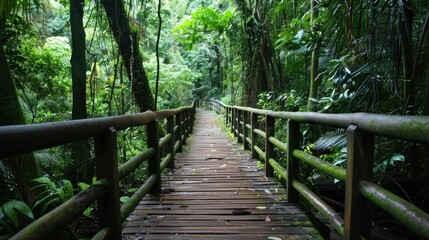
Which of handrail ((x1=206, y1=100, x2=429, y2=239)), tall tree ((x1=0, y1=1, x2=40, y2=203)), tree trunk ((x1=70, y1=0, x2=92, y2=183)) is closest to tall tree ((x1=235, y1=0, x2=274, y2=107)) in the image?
tree trunk ((x1=70, y1=0, x2=92, y2=183))

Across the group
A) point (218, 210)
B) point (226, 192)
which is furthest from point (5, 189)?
point (226, 192)

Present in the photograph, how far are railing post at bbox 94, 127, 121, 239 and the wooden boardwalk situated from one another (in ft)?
1.78

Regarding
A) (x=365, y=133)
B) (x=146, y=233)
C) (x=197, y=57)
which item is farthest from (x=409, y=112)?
(x=197, y=57)

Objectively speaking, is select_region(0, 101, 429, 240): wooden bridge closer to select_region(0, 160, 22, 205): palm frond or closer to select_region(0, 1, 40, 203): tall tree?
select_region(0, 160, 22, 205): palm frond

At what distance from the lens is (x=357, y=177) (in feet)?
5.78

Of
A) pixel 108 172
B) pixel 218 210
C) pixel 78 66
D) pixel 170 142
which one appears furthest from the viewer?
pixel 170 142

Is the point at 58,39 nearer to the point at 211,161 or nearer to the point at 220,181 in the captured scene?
the point at 211,161

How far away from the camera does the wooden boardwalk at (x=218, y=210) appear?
262 cm

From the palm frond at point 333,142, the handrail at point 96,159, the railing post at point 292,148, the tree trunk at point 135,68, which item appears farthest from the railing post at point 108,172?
the tree trunk at point 135,68

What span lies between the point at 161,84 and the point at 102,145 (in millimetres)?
15374

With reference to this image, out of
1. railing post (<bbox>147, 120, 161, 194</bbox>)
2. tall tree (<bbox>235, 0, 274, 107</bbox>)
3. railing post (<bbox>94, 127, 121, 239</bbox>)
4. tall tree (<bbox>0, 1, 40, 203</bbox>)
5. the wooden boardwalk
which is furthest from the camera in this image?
tall tree (<bbox>235, 0, 274, 107</bbox>)

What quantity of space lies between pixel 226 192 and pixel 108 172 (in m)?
1.99

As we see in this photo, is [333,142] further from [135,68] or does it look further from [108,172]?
[135,68]

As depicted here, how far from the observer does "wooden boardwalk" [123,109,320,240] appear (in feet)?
8.61
